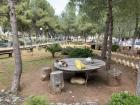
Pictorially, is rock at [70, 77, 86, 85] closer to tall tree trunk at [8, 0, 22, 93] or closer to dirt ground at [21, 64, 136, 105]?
dirt ground at [21, 64, 136, 105]

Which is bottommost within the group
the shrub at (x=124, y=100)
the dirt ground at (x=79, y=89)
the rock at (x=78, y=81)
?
the dirt ground at (x=79, y=89)

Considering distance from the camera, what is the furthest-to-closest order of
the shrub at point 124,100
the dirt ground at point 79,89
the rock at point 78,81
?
the rock at point 78,81
the dirt ground at point 79,89
the shrub at point 124,100

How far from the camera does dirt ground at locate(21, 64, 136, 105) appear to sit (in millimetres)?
10392

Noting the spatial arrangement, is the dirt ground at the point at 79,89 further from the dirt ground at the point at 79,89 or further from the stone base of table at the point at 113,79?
the stone base of table at the point at 113,79

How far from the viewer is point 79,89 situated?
37.1 ft

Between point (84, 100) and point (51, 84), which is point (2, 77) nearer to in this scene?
point (51, 84)

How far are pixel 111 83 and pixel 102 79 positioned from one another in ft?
2.96

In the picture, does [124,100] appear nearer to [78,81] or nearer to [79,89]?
[79,89]

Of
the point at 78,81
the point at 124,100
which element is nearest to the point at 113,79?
the point at 78,81

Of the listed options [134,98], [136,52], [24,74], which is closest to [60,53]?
[136,52]

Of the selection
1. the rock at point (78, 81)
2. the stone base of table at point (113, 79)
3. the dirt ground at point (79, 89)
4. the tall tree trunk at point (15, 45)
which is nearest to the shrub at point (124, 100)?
the dirt ground at point (79, 89)

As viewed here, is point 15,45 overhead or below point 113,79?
overhead

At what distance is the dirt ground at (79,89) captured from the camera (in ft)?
34.1

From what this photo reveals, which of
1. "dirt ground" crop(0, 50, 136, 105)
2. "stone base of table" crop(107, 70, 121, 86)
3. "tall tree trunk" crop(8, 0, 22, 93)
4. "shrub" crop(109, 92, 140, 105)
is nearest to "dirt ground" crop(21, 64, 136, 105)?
"dirt ground" crop(0, 50, 136, 105)
